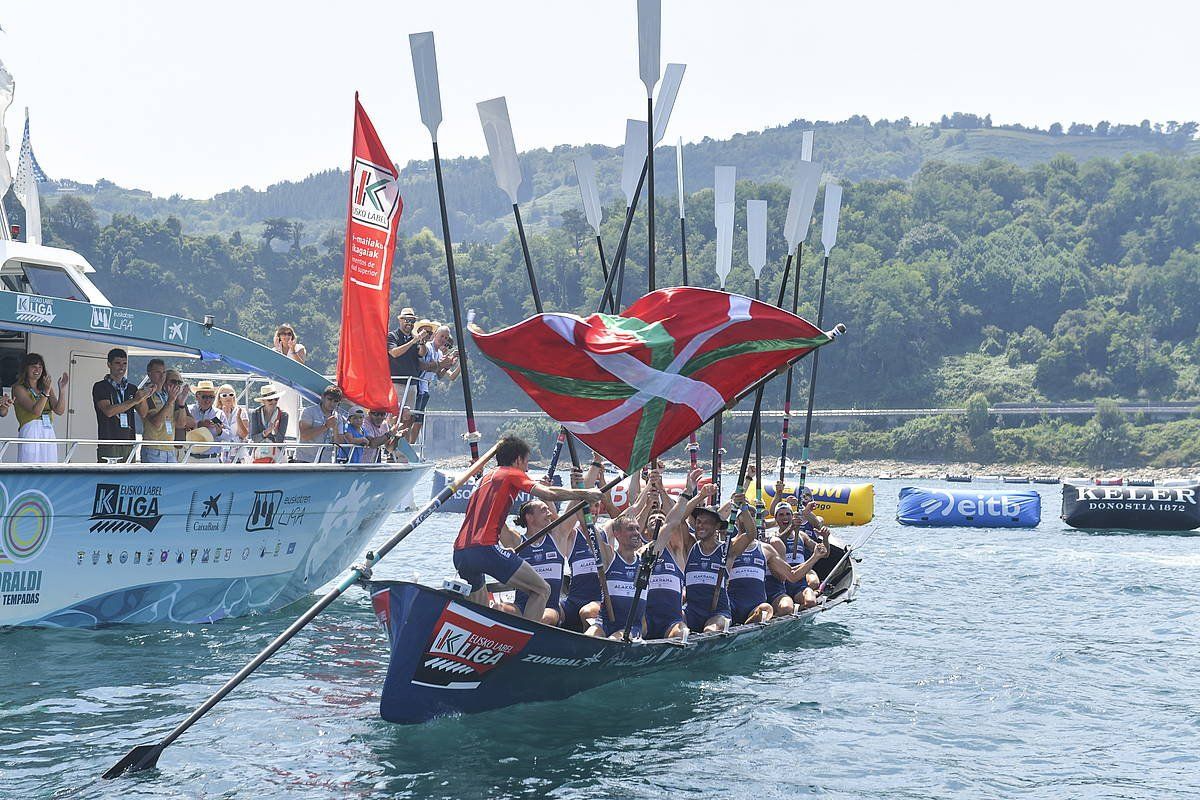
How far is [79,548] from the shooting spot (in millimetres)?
14898

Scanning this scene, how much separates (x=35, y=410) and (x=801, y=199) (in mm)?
10790

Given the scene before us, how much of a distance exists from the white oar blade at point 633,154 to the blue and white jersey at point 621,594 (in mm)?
6347

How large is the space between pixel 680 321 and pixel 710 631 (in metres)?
4.05

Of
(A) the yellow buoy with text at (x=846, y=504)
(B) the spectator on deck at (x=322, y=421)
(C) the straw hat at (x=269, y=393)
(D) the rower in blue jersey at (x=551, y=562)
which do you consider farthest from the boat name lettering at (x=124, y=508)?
(A) the yellow buoy with text at (x=846, y=504)

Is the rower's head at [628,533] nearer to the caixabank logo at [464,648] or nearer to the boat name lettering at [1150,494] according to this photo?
the caixabank logo at [464,648]

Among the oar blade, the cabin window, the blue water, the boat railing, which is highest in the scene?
the cabin window

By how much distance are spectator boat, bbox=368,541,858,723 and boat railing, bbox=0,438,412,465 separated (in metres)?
5.01

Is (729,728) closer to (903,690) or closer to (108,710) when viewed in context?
(903,690)

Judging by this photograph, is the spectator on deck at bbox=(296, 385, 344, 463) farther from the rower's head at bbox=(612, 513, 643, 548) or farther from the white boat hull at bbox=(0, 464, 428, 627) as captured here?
the rower's head at bbox=(612, 513, 643, 548)

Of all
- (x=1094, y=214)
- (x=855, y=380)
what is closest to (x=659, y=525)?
(x=855, y=380)

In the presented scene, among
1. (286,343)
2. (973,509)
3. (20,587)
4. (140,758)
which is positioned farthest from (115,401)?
(973,509)

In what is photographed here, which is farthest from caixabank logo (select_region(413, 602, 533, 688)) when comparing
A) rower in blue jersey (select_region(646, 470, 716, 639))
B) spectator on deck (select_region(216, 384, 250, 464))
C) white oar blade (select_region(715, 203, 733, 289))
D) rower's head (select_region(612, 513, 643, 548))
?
white oar blade (select_region(715, 203, 733, 289))

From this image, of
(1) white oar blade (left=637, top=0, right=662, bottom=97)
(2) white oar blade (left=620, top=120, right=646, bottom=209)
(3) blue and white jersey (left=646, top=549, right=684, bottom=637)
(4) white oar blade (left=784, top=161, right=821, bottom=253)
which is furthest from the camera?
(4) white oar blade (left=784, top=161, right=821, bottom=253)

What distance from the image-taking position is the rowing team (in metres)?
11.4
